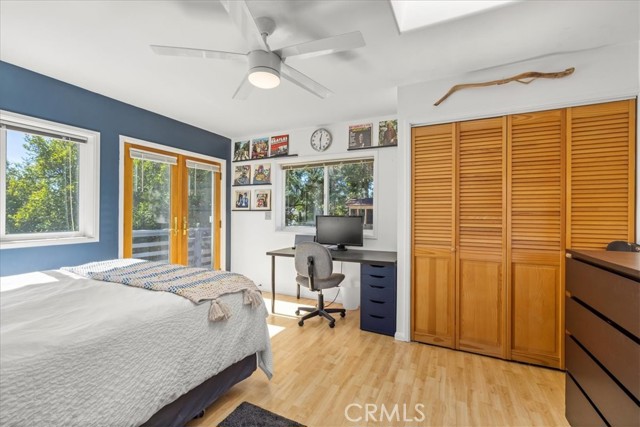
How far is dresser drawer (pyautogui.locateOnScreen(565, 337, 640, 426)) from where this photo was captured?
1041 millimetres

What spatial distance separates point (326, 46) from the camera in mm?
1711

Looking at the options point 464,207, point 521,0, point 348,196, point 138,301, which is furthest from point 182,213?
point 521,0

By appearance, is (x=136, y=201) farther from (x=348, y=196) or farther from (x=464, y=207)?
(x=464, y=207)

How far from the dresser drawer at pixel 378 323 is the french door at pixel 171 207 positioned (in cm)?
255

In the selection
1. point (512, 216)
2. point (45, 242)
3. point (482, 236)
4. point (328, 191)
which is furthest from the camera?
point (328, 191)

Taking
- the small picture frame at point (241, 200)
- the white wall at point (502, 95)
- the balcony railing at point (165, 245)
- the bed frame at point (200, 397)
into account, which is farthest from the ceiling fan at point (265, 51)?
the small picture frame at point (241, 200)

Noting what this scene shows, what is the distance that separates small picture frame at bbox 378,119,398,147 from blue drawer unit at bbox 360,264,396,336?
5.05ft

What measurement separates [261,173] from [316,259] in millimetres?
1994

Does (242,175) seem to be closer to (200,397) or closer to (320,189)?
(320,189)

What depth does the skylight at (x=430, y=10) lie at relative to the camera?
1.71 m

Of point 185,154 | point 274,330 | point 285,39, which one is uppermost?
point 285,39

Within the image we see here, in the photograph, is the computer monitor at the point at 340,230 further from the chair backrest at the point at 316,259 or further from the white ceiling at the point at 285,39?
the white ceiling at the point at 285,39

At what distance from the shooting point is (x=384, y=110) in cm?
341

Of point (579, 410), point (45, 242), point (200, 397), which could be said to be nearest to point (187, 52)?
point (200, 397)
